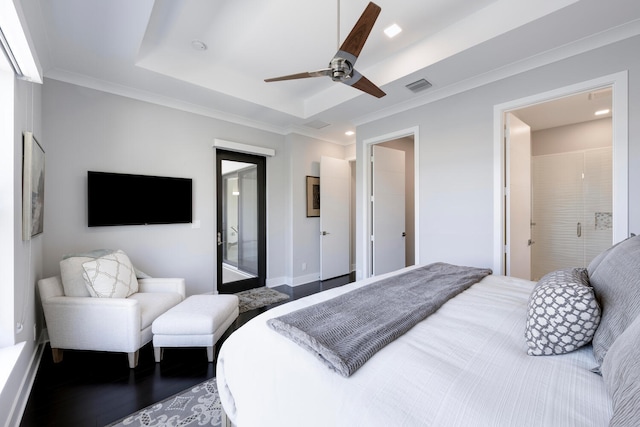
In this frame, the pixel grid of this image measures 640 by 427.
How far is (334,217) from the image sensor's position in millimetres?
4844

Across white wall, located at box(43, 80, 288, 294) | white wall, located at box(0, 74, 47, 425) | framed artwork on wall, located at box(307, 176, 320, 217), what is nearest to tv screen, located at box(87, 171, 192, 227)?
white wall, located at box(43, 80, 288, 294)

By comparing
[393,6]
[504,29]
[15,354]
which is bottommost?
[15,354]

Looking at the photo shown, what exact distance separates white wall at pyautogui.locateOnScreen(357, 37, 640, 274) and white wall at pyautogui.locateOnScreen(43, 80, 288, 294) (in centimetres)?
258

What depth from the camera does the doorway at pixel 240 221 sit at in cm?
392

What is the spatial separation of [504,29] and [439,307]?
2215 millimetres

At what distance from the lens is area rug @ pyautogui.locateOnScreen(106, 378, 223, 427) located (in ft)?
5.23

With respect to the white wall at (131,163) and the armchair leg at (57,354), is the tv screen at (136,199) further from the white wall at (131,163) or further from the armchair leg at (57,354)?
the armchair leg at (57,354)

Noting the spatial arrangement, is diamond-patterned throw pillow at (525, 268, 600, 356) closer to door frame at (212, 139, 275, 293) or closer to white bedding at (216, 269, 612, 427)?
white bedding at (216, 269, 612, 427)

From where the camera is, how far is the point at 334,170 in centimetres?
484

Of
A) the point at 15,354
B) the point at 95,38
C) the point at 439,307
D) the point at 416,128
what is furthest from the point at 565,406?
the point at 95,38

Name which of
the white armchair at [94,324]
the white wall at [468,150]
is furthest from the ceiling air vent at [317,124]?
the white armchair at [94,324]

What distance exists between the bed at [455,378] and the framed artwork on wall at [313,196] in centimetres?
343

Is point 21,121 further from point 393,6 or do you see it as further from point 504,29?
point 504,29

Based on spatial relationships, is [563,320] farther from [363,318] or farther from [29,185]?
[29,185]
